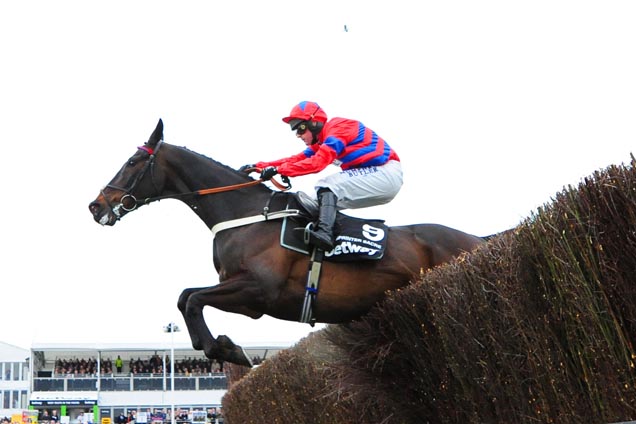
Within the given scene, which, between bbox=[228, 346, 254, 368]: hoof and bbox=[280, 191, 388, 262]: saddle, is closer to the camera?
bbox=[228, 346, 254, 368]: hoof

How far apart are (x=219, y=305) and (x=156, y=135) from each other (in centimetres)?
193

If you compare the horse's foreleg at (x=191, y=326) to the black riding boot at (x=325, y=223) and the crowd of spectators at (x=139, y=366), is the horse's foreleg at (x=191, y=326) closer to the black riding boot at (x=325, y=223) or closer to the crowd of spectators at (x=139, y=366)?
the black riding boot at (x=325, y=223)

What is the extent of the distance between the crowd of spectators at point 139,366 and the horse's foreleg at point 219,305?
126 ft

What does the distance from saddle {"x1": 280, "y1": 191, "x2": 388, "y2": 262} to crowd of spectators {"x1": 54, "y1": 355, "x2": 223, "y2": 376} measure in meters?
38.3

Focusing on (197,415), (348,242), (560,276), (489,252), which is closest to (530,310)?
(560,276)

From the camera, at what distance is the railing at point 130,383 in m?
41.9

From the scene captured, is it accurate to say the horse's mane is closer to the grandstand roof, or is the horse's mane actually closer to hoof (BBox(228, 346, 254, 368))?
hoof (BBox(228, 346, 254, 368))

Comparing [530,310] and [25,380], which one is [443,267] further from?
[25,380]

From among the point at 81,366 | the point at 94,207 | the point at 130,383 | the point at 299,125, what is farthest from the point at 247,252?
the point at 81,366

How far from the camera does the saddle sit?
23.2 ft

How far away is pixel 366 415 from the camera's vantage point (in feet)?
28.0

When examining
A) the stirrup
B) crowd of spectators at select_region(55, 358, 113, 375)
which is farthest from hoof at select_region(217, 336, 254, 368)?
crowd of spectators at select_region(55, 358, 113, 375)

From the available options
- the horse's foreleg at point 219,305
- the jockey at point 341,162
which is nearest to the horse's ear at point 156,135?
the jockey at point 341,162

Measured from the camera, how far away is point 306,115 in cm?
755
